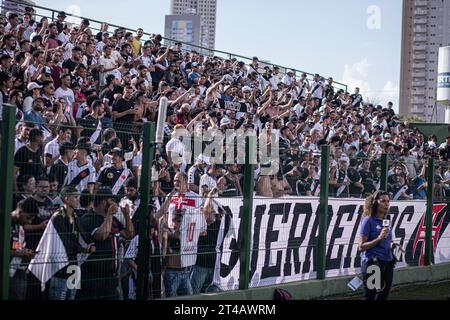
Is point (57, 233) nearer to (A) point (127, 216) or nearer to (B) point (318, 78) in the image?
(A) point (127, 216)

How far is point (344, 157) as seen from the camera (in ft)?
43.0

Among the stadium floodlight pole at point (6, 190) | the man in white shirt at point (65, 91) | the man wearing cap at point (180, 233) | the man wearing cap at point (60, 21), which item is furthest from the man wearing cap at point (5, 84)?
the man wearing cap at point (60, 21)

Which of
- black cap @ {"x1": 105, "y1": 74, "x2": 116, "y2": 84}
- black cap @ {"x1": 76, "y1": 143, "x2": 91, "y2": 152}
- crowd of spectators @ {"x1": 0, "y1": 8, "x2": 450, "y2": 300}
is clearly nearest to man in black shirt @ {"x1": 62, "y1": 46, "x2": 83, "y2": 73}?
crowd of spectators @ {"x1": 0, "y1": 8, "x2": 450, "y2": 300}

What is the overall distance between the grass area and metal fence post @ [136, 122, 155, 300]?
4.42 metres

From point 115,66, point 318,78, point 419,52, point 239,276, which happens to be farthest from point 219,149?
point 419,52

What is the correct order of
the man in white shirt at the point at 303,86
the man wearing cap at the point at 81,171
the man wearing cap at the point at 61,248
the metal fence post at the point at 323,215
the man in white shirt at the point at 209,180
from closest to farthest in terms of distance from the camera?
the man wearing cap at the point at 61,248, the man wearing cap at the point at 81,171, the man in white shirt at the point at 209,180, the metal fence post at the point at 323,215, the man in white shirt at the point at 303,86

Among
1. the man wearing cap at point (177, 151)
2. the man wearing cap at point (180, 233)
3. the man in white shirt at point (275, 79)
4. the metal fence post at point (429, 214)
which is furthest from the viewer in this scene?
the man in white shirt at point (275, 79)

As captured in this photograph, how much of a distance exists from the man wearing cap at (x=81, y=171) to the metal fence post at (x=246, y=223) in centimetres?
291

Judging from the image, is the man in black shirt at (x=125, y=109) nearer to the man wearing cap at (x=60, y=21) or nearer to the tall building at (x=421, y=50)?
the man wearing cap at (x=60, y=21)

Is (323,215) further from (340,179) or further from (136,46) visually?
(136,46)

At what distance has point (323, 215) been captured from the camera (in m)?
12.7

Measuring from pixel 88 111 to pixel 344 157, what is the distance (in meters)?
4.86

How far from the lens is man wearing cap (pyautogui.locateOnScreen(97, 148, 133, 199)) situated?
8.97 m

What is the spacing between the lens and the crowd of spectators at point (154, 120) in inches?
332
